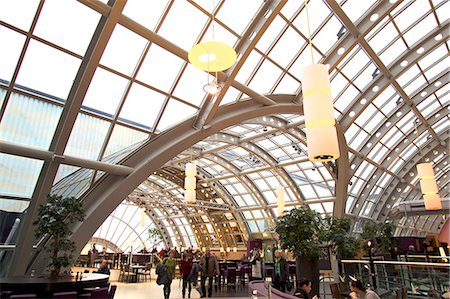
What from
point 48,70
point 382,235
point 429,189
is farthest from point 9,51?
point 382,235

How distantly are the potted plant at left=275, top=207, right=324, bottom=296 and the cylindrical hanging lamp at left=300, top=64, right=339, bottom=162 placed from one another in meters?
5.29

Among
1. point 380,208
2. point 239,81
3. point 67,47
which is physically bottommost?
point 380,208

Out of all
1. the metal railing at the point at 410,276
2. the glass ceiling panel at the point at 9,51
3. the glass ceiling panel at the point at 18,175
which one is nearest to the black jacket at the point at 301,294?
the metal railing at the point at 410,276

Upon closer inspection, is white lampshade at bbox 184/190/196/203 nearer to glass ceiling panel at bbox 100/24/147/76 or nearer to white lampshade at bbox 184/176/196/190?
white lampshade at bbox 184/176/196/190

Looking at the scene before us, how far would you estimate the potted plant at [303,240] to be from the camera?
1028 centimetres

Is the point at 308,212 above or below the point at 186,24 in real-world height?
below

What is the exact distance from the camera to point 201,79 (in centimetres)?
1273

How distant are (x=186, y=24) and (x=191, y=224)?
32410 mm

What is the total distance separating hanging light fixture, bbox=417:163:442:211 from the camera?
1166 cm

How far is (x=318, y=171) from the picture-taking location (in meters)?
25.9

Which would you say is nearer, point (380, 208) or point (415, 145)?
point (415, 145)

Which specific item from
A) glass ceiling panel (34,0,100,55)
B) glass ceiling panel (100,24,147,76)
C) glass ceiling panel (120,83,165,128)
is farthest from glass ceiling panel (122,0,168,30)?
glass ceiling panel (120,83,165,128)

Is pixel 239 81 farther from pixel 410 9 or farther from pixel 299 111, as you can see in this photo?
pixel 410 9

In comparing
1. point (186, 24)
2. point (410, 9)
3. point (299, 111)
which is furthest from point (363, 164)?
point (186, 24)
